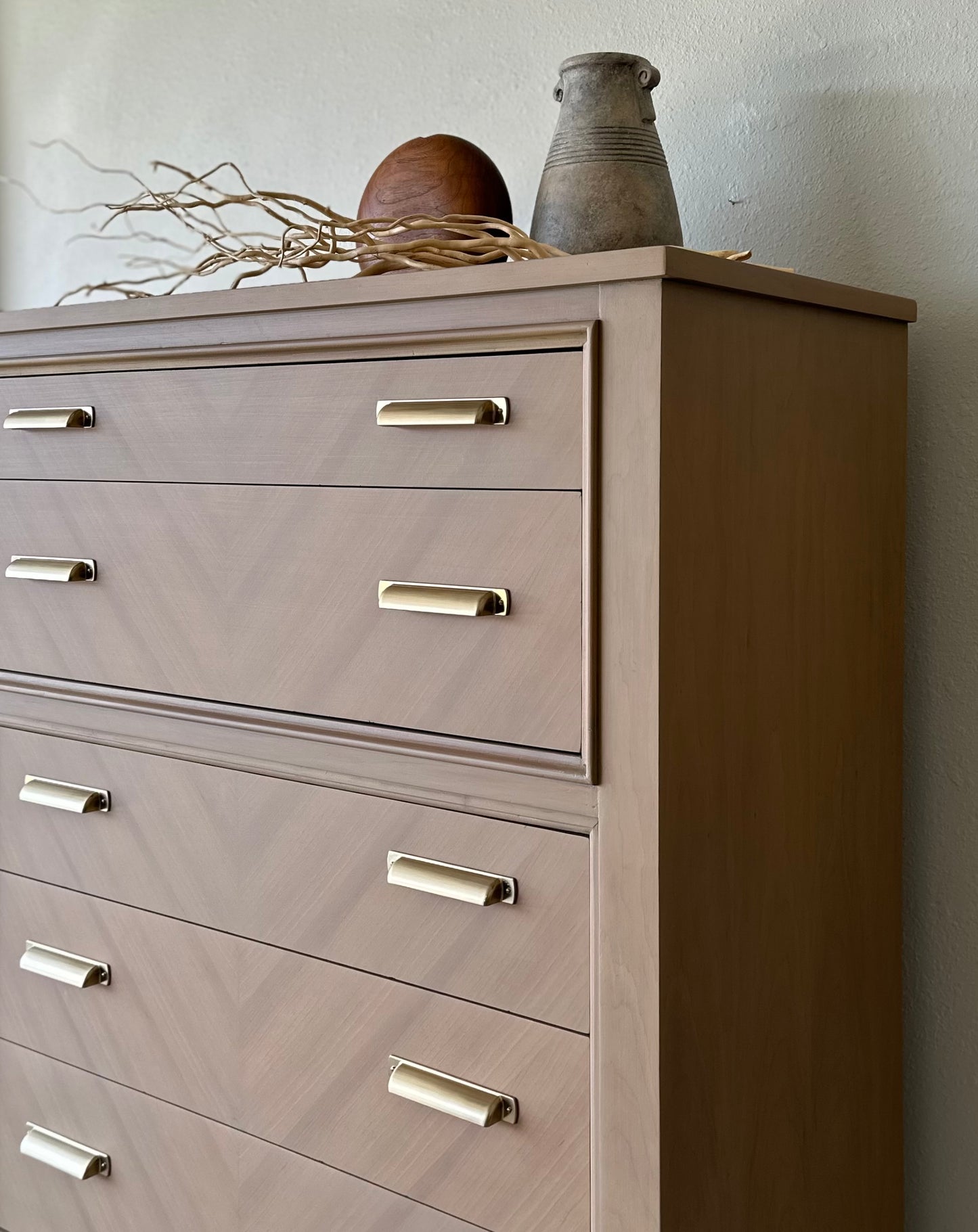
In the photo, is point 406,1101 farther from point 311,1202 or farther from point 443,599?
point 443,599

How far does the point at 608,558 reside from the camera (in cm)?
92

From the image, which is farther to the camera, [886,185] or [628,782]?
[886,185]

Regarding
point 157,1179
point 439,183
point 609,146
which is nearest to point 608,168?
point 609,146

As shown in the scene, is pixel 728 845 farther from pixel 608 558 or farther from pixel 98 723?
pixel 98 723

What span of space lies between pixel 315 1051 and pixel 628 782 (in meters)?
0.44

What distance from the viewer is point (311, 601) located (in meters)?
1.11

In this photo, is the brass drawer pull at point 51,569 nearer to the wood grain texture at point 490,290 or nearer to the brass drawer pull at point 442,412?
the wood grain texture at point 490,290

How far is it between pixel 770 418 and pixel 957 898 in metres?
0.61

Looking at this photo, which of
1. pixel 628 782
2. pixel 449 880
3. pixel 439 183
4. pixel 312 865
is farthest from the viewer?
pixel 439 183

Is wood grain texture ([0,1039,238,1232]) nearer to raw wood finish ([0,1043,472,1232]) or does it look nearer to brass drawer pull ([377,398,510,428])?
raw wood finish ([0,1043,472,1232])

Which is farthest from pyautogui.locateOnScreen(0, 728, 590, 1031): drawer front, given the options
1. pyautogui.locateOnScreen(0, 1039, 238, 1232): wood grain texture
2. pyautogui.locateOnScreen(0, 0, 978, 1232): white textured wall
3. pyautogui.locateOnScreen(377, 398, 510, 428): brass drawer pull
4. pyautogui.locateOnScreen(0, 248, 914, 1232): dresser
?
pyautogui.locateOnScreen(0, 0, 978, 1232): white textured wall

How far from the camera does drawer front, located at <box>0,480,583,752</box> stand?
0.96 m

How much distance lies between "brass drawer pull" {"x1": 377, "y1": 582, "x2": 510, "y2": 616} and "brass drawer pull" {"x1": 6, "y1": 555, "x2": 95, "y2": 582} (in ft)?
1.30

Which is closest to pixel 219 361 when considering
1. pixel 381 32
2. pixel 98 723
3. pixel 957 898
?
pixel 98 723
